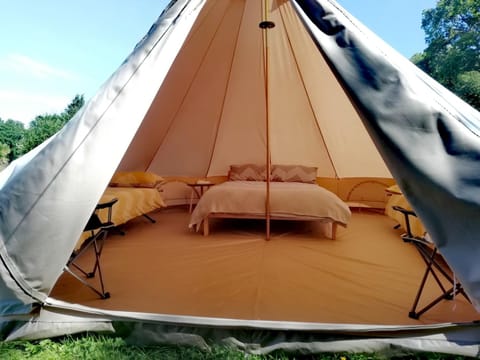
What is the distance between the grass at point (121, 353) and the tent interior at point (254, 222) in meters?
0.33

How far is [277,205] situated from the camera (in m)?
3.48

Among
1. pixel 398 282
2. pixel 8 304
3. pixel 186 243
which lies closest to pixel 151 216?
A: pixel 186 243

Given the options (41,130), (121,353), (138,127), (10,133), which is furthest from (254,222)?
(10,133)

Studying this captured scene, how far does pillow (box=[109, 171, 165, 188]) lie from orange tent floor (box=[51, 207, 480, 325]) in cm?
99

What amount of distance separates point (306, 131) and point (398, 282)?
3.06 meters

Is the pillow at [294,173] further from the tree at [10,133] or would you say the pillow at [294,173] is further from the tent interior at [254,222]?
the tree at [10,133]

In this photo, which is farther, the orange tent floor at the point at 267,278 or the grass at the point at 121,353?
the orange tent floor at the point at 267,278

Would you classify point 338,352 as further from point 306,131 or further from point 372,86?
point 306,131

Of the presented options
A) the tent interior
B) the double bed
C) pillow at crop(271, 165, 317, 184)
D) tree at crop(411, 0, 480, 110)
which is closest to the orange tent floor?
the tent interior

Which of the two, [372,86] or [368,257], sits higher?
[372,86]

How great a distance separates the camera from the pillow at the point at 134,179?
4492 millimetres

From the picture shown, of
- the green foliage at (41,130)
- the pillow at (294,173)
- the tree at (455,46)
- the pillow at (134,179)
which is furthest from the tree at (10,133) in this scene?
the tree at (455,46)

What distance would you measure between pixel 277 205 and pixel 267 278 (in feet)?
4.12

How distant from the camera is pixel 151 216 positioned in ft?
15.6
